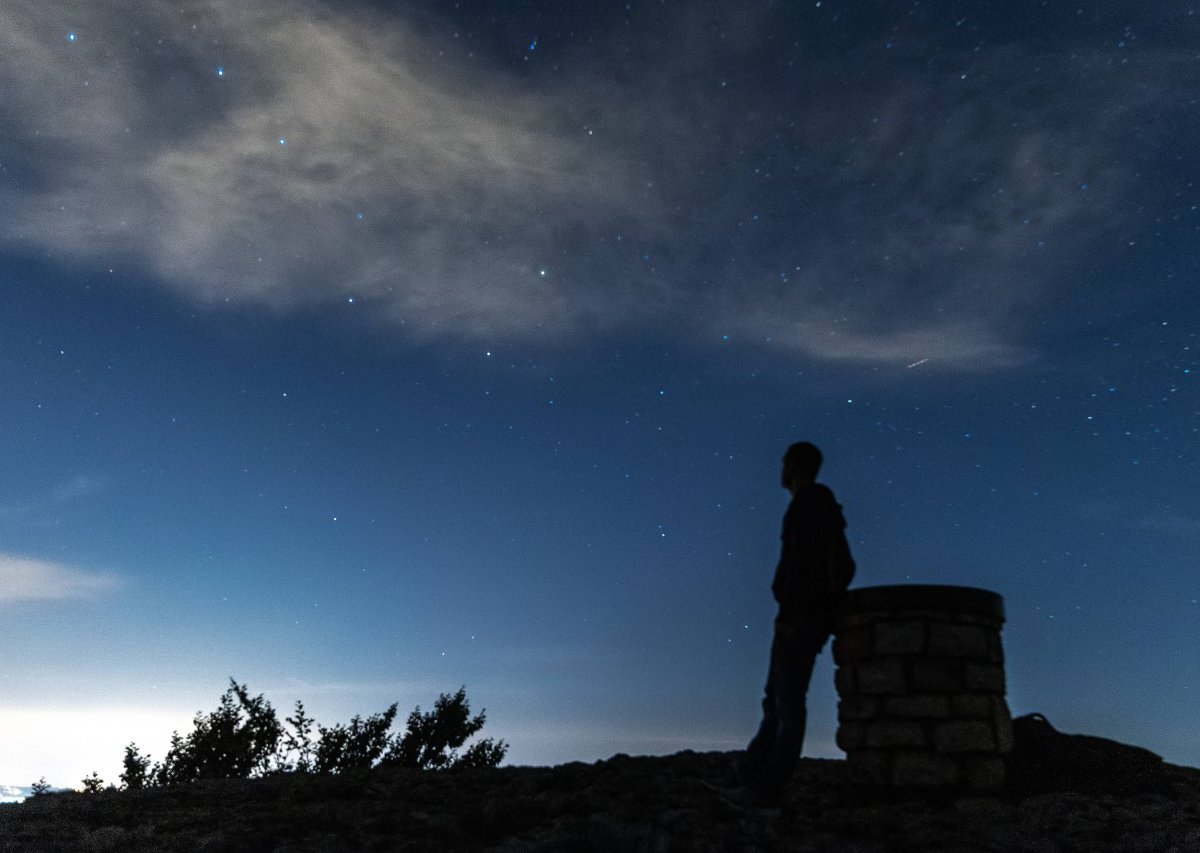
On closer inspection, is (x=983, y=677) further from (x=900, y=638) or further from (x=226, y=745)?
(x=226, y=745)

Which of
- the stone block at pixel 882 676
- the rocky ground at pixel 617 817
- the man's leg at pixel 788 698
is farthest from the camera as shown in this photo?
the stone block at pixel 882 676

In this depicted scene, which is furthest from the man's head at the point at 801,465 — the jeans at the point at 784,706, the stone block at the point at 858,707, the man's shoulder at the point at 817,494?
the stone block at the point at 858,707

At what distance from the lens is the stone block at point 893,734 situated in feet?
22.9

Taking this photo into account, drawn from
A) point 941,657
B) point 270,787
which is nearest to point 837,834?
point 941,657

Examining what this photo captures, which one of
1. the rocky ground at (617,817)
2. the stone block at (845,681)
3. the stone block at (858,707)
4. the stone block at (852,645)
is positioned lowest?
the rocky ground at (617,817)

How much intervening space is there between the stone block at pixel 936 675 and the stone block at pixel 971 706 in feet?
0.24

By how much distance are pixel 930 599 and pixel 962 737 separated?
1.06 m

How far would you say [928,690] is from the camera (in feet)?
23.0

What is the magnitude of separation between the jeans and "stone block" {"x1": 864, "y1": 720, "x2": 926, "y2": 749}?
1.00 metres

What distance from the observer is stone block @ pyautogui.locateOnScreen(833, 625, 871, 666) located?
289 inches

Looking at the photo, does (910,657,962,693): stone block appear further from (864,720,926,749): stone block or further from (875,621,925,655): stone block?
(864,720,926,749): stone block

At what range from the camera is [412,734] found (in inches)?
819

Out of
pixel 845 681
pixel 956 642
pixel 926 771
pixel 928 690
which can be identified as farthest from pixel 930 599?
pixel 926 771

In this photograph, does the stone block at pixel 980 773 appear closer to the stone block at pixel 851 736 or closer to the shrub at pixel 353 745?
the stone block at pixel 851 736
